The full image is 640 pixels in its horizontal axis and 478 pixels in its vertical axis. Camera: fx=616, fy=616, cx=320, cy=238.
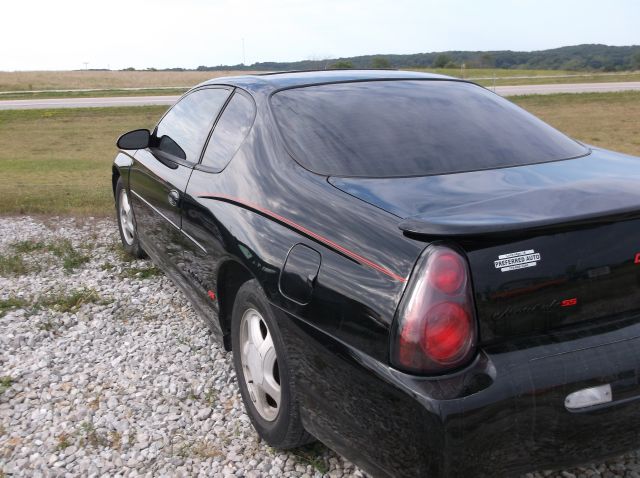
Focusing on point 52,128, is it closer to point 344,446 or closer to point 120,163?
point 120,163

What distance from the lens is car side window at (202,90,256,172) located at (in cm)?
308

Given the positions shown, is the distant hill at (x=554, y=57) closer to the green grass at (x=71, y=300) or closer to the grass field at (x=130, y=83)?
the grass field at (x=130, y=83)

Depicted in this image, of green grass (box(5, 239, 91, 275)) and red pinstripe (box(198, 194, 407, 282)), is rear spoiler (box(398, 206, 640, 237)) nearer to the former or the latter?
red pinstripe (box(198, 194, 407, 282))

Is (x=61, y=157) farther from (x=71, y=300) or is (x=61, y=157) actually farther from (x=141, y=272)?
(x=71, y=300)

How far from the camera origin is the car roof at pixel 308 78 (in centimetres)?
323

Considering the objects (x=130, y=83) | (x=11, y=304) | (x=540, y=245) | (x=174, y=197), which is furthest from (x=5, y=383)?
(x=130, y=83)

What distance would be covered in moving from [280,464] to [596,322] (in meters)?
1.43

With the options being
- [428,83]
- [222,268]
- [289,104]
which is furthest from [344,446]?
[428,83]

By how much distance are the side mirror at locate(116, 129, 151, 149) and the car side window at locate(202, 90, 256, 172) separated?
3.46 ft

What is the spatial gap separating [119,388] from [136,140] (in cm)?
179

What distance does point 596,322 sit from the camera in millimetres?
1931

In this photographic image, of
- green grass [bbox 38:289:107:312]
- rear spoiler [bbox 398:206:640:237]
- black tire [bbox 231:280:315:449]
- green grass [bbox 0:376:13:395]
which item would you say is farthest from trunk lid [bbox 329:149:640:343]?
green grass [bbox 38:289:107:312]

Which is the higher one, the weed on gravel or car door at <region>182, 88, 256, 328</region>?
car door at <region>182, 88, 256, 328</region>

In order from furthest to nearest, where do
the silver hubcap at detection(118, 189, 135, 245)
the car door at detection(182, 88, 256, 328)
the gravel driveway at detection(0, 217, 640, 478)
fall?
the silver hubcap at detection(118, 189, 135, 245) < the car door at detection(182, 88, 256, 328) < the gravel driveway at detection(0, 217, 640, 478)
